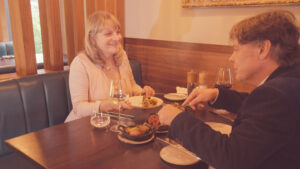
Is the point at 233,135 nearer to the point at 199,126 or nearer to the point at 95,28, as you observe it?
the point at 199,126

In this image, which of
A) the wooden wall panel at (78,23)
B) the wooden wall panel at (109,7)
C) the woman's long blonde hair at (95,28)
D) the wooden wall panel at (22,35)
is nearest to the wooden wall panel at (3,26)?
the wooden wall panel at (109,7)

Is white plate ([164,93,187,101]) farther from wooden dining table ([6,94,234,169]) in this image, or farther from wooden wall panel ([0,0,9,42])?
wooden wall panel ([0,0,9,42])

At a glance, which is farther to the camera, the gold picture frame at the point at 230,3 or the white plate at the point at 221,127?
the gold picture frame at the point at 230,3

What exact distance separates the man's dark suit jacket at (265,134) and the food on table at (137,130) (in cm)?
34

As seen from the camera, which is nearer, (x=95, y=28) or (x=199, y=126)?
(x=199, y=126)

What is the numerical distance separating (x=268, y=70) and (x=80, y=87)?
138cm

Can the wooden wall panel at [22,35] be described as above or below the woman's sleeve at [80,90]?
above

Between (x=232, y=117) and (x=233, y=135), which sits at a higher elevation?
(x=233, y=135)

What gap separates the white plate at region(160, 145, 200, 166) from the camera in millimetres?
1025

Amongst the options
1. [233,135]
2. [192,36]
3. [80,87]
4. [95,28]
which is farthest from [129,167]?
[192,36]

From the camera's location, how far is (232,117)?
1603mm

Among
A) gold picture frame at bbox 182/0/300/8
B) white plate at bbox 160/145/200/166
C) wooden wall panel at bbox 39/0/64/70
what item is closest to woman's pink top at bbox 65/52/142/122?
wooden wall panel at bbox 39/0/64/70

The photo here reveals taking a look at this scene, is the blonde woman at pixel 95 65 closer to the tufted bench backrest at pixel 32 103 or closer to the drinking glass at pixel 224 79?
the tufted bench backrest at pixel 32 103

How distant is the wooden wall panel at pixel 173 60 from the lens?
2594mm
